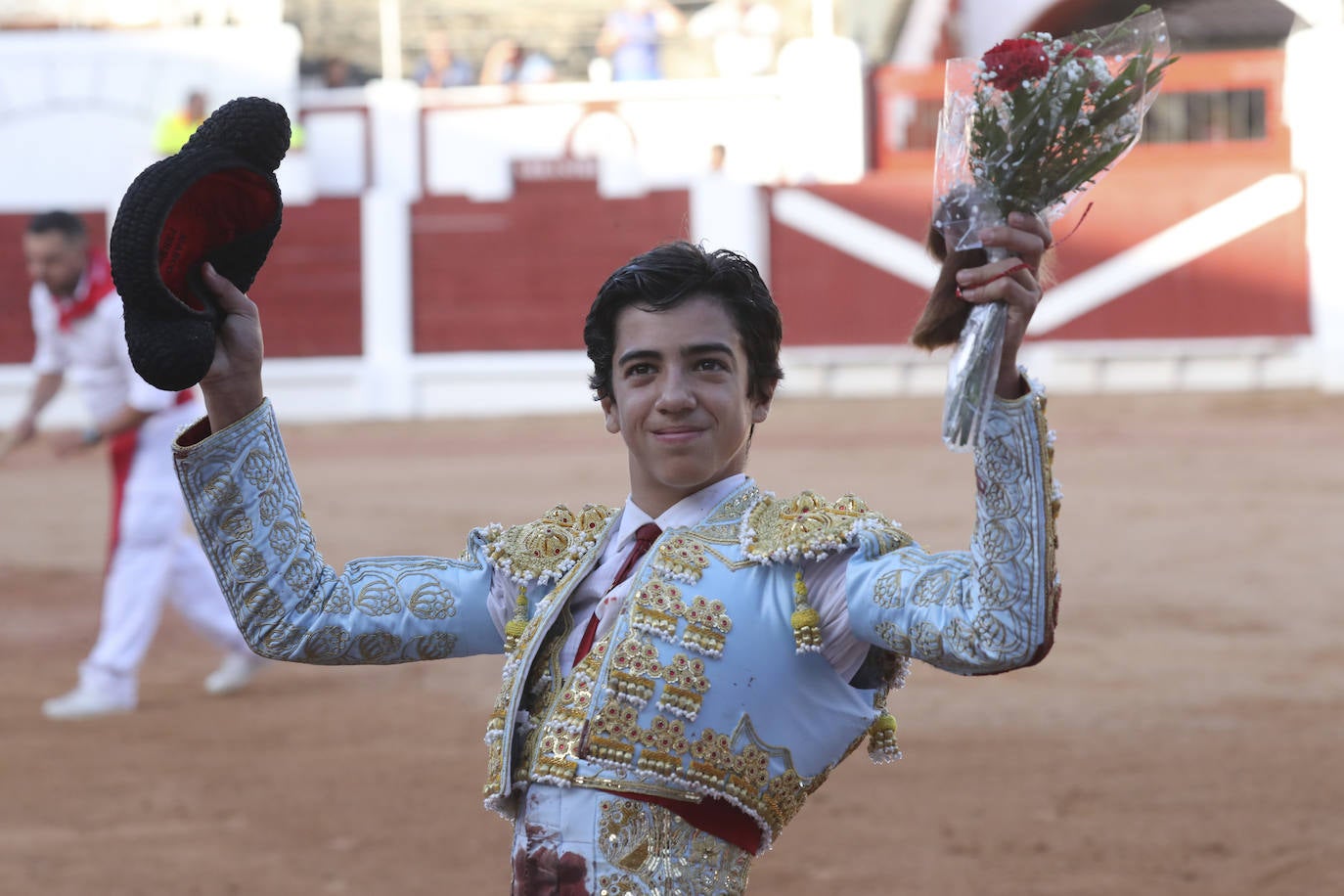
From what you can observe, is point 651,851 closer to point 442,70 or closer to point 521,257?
point 521,257

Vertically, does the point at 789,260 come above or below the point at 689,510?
below

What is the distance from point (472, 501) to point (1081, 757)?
521cm

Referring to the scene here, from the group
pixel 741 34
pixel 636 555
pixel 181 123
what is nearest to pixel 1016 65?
pixel 636 555

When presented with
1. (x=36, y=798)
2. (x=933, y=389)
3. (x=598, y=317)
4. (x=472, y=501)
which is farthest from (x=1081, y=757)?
(x=933, y=389)

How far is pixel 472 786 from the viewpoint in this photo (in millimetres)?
4387

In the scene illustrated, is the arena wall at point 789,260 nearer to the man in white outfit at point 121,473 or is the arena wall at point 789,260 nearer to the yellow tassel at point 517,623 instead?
the man in white outfit at point 121,473

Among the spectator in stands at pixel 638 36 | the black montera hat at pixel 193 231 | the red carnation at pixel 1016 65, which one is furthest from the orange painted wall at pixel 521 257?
the red carnation at pixel 1016 65

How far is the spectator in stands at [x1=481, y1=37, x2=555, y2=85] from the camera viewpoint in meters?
15.9

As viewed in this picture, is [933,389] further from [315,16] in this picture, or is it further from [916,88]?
[315,16]

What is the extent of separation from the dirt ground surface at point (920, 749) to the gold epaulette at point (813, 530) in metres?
2.08

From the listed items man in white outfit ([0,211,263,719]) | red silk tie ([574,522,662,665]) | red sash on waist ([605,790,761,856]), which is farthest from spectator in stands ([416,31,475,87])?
red sash on waist ([605,790,761,856])

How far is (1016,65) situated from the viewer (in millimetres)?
1449

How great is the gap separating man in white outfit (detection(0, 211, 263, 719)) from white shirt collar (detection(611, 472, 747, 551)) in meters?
3.73

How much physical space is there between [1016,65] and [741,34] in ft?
47.7
